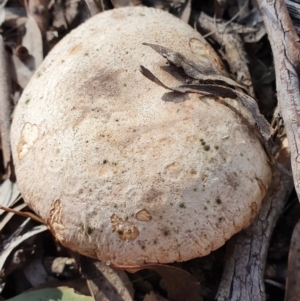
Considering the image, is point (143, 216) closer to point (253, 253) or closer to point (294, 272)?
point (253, 253)

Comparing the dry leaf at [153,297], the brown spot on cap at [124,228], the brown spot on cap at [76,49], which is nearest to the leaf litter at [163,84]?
the dry leaf at [153,297]

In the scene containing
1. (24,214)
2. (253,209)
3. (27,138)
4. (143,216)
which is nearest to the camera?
(143,216)

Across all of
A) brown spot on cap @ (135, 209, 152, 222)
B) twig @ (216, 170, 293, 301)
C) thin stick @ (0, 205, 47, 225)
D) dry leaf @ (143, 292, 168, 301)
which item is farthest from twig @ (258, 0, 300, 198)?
thin stick @ (0, 205, 47, 225)

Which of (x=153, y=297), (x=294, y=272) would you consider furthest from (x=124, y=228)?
(x=294, y=272)

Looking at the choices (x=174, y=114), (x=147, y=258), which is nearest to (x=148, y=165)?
(x=174, y=114)

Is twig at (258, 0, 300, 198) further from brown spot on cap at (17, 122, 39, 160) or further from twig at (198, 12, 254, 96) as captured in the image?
brown spot on cap at (17, 122, 39, 160)

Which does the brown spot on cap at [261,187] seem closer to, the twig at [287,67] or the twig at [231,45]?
the twig at [287,67]

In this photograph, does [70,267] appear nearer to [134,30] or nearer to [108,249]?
[108,249]
